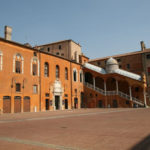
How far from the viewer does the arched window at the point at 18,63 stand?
24.9 meters

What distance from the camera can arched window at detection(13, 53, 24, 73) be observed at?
24911 mm

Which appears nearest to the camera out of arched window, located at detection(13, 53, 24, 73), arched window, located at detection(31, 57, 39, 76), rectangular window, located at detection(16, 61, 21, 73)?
arched window, located at detection(13, 53, 24, 73)

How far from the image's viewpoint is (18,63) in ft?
83.3

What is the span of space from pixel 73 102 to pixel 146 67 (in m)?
17.6

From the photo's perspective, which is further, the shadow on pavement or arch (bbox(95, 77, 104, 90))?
arch (bbox(95, 77, 104, 90))

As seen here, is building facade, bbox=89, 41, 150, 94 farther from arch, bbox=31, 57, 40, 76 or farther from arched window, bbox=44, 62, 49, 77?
arch, bbox=31, 57, 40, 76

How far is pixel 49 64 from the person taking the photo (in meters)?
30.6

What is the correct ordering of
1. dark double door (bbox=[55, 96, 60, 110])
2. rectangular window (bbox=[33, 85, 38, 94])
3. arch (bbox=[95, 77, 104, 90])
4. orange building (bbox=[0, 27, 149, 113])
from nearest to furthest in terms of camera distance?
orange building (bbox=[0, 27, 149, 113])
rectangular window (bbox=[33, 85, 38, 94])
dark double door (bbox=[55, 96, 60, 110])
arch (bbox=[95, 77, 104, 90])

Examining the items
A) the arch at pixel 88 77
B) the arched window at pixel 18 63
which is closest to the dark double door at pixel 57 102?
the arched window at pixel 18 63

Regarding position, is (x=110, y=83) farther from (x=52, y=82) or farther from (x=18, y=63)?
(x=18, y=63)

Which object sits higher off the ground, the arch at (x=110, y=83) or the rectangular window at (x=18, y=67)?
the rectangular window at (x=18, y=67)

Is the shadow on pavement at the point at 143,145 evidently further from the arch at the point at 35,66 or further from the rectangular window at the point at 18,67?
the arch at the point at 35,66

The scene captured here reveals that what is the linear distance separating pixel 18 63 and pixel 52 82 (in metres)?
7.34

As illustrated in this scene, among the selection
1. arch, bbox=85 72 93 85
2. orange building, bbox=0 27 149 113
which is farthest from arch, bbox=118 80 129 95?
arch, bbox=85 72 93 85
